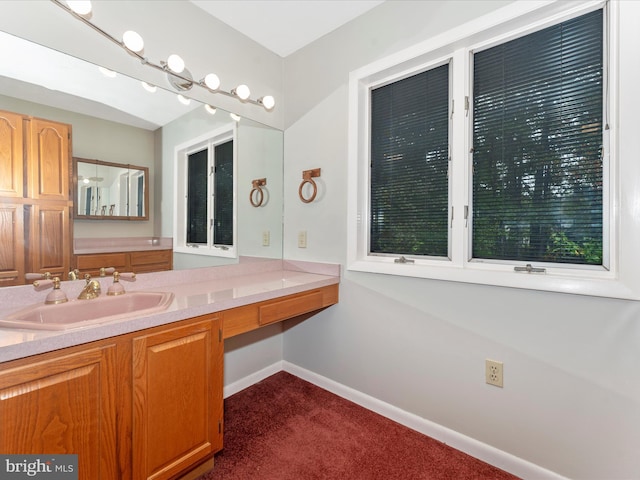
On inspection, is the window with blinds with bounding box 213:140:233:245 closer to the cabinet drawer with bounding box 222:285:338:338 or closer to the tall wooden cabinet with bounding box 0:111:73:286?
the cabinet drawer with bounding box 222:285:338:338

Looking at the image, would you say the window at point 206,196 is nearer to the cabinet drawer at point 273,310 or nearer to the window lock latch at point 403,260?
the cabinet drawer at point 273,310

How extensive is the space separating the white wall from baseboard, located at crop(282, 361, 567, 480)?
28mm

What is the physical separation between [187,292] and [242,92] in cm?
134

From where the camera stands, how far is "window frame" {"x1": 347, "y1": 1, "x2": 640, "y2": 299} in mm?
1222

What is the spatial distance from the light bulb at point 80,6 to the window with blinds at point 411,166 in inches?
58.8

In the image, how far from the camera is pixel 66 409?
0.98 meters

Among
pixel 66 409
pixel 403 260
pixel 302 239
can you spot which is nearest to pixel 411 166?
pixel 403 260

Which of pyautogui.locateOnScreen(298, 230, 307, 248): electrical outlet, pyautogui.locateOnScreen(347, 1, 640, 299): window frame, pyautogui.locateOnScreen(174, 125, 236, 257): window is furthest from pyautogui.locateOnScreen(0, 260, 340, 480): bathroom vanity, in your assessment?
pyautogui.locateOnScreen(347, 1, 640, 299): window frame

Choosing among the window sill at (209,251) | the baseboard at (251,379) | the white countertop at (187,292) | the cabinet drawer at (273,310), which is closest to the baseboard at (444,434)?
the baseboard at (251,379)

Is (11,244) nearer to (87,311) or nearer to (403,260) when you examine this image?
(87,311)

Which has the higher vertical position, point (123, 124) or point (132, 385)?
point (123, 124)

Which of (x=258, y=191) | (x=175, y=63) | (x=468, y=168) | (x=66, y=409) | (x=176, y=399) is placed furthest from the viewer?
(x=258, y=191)

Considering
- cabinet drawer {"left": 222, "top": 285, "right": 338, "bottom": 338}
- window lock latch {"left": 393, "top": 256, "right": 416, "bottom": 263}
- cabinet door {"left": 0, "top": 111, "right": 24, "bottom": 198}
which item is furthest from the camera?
window lock latch {"left": 393, "top": 256, "right": 416, "bottom": 263}

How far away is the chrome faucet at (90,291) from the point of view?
1375 mm
